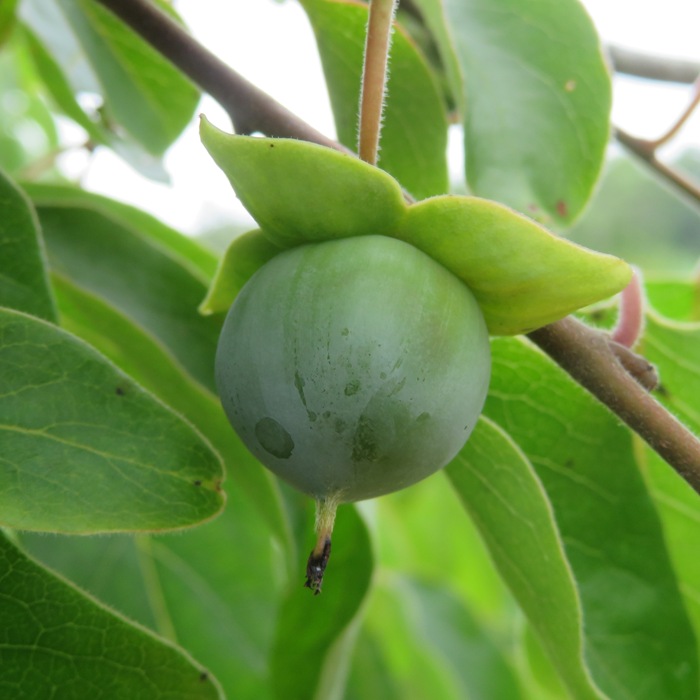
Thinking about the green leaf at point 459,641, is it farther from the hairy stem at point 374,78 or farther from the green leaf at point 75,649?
the hairy stem at point 374,78

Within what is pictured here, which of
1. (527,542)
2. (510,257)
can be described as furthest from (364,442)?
(527,542)

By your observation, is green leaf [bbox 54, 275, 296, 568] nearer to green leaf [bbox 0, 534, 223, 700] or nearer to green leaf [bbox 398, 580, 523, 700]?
green leaf [bbox 0, 534, 223, 700]

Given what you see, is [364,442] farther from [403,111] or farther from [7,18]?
[7,18]

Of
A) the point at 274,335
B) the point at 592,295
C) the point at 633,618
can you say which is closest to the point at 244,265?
the point at 274,335

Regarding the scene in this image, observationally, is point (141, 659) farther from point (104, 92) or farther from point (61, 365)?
point (104, 92)

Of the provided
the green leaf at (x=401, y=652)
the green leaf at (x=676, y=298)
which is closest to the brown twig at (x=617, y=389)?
the green leaf at (x=676, y=298)

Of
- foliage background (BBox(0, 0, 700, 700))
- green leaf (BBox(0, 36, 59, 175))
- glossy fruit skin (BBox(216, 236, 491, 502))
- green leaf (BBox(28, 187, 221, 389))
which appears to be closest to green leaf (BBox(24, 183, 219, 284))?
foliage background (BBox(0, 0, 700, 700))

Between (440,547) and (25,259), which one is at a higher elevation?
(25,259)
